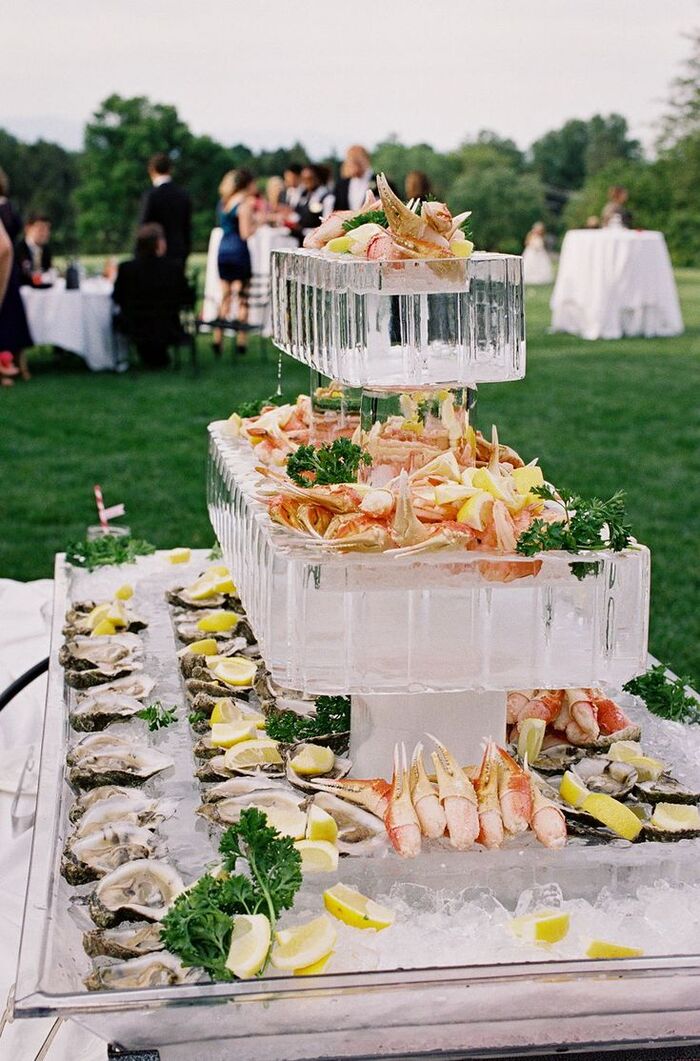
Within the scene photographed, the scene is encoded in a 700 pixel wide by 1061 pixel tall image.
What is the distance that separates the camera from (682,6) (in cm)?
2897

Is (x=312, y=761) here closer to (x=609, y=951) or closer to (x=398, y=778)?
(x=398, y=778)

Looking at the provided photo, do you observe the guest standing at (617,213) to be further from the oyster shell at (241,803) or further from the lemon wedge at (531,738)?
the oyster shell at (241,803)

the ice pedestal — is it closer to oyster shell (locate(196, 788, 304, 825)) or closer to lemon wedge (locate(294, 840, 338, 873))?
oyster shell (locate(196, 788, 304, 825))

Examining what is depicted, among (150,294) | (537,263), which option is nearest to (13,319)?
(150,294)

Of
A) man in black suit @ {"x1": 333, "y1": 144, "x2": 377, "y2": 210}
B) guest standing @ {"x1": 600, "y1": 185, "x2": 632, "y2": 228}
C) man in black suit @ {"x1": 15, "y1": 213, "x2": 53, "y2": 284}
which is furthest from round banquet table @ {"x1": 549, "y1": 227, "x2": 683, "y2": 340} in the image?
man in black suit @ {"x1": 15, "y1": 213, "x2": 53, "y2": 284}

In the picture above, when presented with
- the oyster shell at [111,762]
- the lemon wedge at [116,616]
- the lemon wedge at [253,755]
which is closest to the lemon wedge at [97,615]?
the lemon wedge at [116,616]

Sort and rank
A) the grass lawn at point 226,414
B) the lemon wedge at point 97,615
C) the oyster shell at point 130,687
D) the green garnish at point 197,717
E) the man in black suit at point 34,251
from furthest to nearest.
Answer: the man in black suit at point 34,251, the grass lawn at point 226,414, the lemon wedge at point 97,615, the oyster shell at point 130,687, the green garnish at point 197,717

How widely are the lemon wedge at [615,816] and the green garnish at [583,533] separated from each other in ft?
1.03

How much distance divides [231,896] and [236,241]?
10.1 meters

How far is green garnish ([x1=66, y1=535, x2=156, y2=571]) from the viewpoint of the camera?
2.96 metres

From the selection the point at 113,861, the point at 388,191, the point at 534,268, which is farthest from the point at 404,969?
the point at 534,268

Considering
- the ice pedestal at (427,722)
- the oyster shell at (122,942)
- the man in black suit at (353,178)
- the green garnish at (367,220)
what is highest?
the man in black suit at (353,178)

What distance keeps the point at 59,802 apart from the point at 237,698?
0.44 metres

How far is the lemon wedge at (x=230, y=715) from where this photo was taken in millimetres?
1884
